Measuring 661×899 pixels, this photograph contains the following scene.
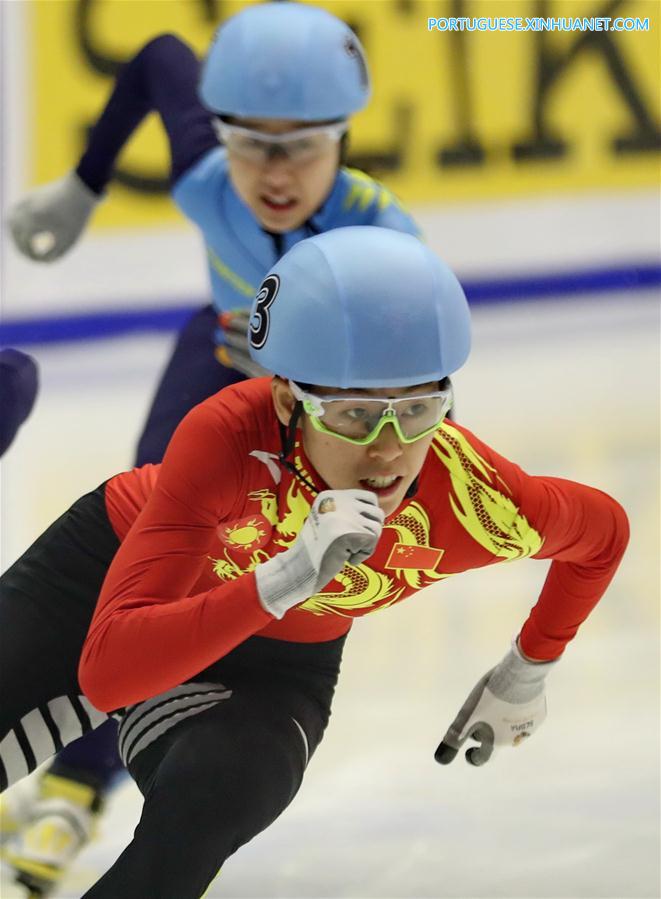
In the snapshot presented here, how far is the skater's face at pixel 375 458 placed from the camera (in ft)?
6.60

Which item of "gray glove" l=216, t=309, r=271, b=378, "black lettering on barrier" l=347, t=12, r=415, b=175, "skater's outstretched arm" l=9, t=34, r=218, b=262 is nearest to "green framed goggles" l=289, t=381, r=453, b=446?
"gray glove" l=216, t=309, r=271, b=378

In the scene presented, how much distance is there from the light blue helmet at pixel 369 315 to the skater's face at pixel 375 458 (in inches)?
1.0

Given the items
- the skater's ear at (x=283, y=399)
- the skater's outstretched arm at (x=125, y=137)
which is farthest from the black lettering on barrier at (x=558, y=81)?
the skater's ear at (x=283, y=399)

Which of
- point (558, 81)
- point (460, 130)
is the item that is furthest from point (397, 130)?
point (558, 81)

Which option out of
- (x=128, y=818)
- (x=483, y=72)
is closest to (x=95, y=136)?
(x=128, y=818)

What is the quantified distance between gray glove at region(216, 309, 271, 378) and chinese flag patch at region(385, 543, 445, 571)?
76 centimetres

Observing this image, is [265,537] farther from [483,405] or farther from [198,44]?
[198,44]

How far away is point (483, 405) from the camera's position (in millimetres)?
4637

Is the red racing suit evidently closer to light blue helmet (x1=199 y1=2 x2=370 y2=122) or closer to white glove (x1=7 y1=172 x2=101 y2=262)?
light blue helmet (x1=199 y1=2 x2=370 y2=122)

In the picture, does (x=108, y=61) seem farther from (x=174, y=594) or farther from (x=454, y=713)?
(x=174, y=594)

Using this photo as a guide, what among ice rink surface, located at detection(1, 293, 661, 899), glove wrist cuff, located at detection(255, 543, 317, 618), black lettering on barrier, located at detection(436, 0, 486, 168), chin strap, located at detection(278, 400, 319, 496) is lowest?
ice rink surface, located at detection(1, 293, 661, 899)

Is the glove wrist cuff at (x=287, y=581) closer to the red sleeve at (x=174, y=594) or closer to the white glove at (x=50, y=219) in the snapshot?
the red sleeve at (x=174, y=594)

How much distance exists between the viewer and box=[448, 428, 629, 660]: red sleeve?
2232 mm

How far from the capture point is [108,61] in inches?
215
